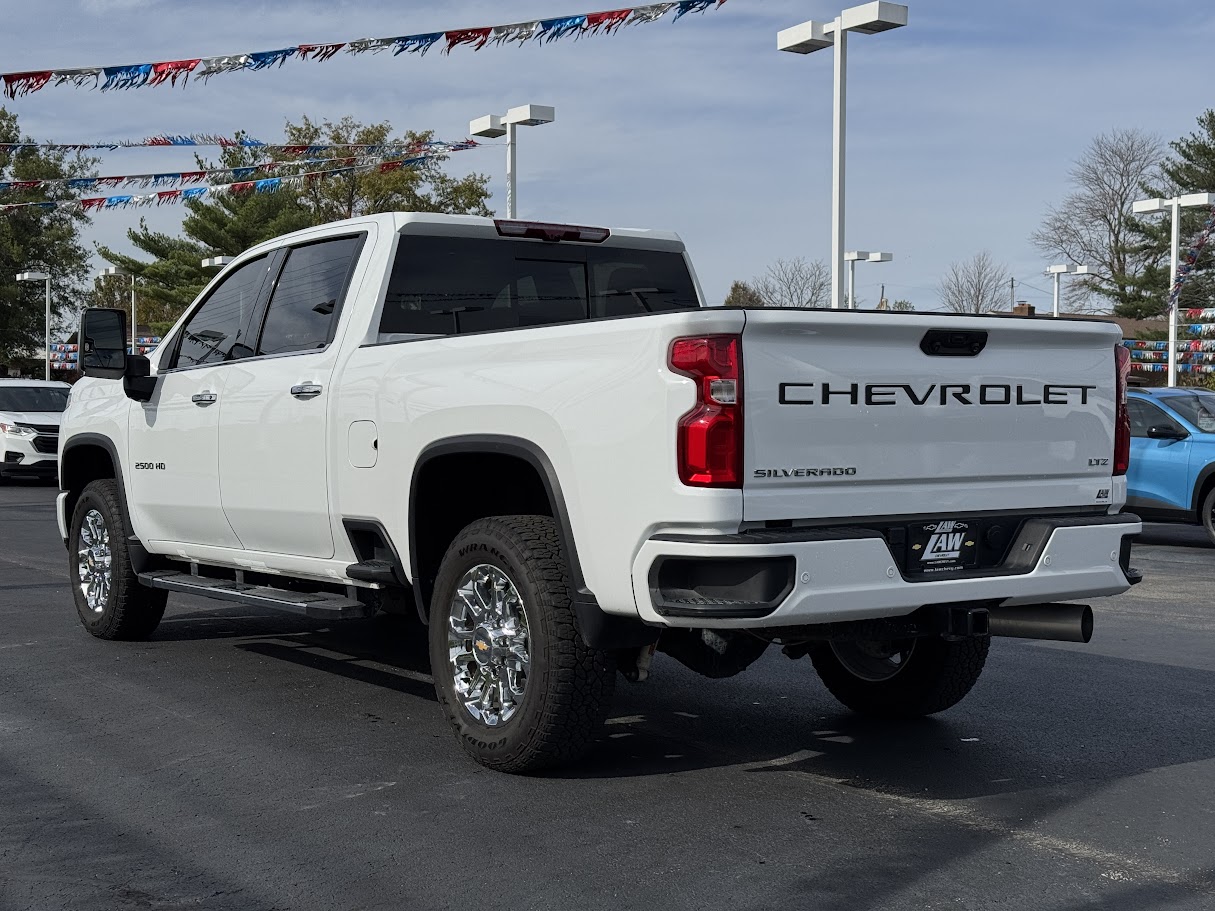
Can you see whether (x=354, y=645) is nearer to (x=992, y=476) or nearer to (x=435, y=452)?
(x=435, y=452)

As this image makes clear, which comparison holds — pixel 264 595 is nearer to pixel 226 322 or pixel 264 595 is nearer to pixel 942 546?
pixel 226 322

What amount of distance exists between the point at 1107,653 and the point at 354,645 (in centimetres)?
416

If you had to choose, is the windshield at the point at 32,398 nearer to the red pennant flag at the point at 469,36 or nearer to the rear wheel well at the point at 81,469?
the red pennant flag at the point at 469,36

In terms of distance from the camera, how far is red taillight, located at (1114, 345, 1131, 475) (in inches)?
212

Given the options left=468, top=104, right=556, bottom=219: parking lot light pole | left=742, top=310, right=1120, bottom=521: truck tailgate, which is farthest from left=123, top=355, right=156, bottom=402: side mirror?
left=468, top=104, right=556, bottom=219: parking lot light pole

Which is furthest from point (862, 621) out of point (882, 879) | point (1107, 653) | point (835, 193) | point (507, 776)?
point (835, 193)

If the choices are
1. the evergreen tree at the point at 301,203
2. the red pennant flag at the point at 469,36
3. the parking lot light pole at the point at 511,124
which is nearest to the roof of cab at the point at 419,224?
the red pennant flag at the point at 469,36

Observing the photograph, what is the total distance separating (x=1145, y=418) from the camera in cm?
1520

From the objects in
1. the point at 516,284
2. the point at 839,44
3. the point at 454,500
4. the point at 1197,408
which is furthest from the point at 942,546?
the point at 839,44

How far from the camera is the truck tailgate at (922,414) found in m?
4.51

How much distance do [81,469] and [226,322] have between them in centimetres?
195

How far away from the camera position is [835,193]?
18.6 metres

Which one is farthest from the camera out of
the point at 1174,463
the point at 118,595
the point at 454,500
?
the point at 1174,463

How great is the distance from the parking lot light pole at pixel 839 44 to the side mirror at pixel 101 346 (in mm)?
11273
